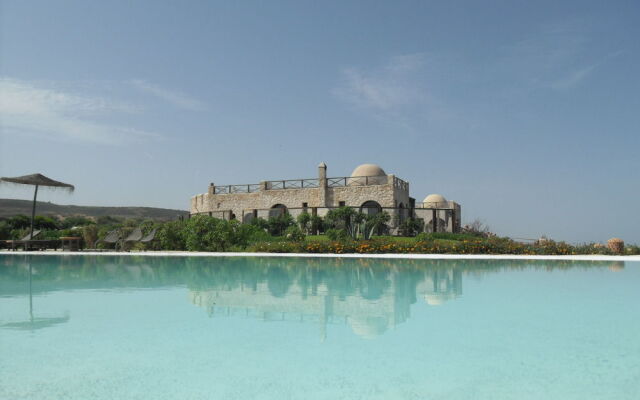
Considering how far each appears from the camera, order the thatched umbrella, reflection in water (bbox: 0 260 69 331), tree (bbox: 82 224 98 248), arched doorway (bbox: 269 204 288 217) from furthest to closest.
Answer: arched doorway (bbox: 269 204 288 217) → tree (bbox: 82 224 98 248) → the thatched umbrella → reflection in water (bbox: 0 260 69 331)

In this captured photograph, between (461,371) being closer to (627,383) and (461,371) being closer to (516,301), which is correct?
(627,383)

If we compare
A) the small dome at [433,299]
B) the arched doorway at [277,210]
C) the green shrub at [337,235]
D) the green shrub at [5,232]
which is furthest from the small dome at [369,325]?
the green shrub at [5,232]

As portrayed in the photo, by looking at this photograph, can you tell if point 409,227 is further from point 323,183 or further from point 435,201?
point 435,201

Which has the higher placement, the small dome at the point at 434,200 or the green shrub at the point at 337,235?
the small dome at the point at 434,200

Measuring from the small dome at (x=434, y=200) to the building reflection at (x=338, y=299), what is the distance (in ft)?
89.3

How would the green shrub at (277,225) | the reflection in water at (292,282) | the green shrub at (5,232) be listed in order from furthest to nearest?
the green shrub at (5,232)
the green shrub at (277,225)
the reflection in water at (292,282)

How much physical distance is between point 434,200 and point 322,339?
118 feet

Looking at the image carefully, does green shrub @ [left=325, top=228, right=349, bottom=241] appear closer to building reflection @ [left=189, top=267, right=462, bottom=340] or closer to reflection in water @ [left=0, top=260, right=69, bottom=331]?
building reflection @ [left=189, top=267, right=462, bottom=340]

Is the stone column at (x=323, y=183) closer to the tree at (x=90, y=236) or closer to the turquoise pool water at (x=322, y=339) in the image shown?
the tree at (x=90, y=236)

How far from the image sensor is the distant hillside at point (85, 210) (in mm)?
66000

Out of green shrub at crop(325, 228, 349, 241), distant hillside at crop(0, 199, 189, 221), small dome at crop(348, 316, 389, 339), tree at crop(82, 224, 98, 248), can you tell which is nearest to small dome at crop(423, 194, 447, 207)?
green shrub at crop(325, 228, 349, 241)

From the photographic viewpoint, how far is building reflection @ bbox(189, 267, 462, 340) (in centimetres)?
692

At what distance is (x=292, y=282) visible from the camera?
11.5 m

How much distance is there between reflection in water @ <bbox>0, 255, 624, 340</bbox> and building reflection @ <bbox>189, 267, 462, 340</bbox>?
0.01m
